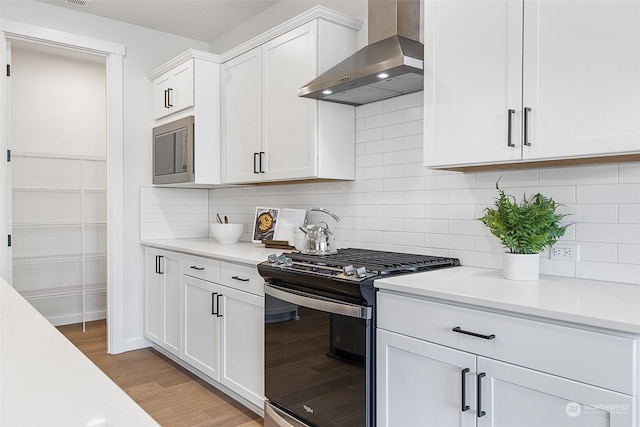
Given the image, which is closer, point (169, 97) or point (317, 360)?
point (317, 360)

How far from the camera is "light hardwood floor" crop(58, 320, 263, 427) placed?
2.65 metres

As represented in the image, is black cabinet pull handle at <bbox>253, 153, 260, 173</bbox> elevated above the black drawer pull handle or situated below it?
above

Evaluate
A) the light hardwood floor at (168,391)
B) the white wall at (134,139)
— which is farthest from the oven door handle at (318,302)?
the white wall at (134,139)

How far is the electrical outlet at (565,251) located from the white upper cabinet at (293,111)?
1244 mm

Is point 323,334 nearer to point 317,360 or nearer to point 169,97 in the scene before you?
point 317,360

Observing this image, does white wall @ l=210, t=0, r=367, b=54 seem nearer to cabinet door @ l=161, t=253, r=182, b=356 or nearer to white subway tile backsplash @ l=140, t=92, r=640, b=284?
white subway tile backsplash @ l=140, t=92, r=640, b=284

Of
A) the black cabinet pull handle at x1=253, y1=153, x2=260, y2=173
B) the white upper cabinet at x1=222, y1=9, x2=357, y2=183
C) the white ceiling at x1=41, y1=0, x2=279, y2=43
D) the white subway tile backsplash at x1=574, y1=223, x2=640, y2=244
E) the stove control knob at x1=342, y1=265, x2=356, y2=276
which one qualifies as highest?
the white ceiling at x1=41, y1=0, x2=279, y2=43

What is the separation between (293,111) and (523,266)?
1615 millimetres

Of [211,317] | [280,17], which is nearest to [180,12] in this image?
[280,17]

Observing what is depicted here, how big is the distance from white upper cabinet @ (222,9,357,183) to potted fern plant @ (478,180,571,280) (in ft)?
3.74

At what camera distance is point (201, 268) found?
3049 mm

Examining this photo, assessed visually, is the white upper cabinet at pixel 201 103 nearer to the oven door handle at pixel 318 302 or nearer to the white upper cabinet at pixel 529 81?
the oven door handle at pixel 318 302

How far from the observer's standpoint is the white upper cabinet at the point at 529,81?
4.97 ft

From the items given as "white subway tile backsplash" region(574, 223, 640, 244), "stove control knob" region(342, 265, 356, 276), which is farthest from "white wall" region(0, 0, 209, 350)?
"white subway tile backsplash" region(574, 223, 640, 244)
